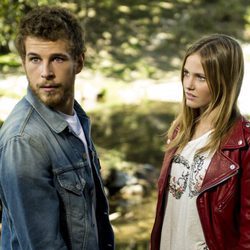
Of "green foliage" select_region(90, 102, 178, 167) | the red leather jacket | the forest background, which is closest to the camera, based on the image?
the red leather jacket

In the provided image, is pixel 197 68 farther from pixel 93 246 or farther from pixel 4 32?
pixel 4 32

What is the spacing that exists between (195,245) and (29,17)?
1291 millimetres

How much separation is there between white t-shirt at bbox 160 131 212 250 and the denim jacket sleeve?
2.69 ft

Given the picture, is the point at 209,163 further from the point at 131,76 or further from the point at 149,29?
the point at 149,29

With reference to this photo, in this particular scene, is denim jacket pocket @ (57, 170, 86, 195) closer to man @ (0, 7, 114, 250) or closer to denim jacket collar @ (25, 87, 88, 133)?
man @ (0, 7, 114, 250)


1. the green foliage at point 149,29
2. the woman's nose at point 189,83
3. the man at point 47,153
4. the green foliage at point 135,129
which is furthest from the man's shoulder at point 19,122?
the green foliage at point 149,29

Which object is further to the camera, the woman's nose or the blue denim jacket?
the woman's nose

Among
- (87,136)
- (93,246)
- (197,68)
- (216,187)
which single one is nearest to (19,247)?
(93,246)

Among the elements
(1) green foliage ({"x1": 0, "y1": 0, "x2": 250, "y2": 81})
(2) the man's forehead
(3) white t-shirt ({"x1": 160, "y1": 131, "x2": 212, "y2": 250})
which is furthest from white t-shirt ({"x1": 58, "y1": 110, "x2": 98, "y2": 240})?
(1) green foliage ({"x1": 0, "y1": 0, "x2": 250, "y2": 81})

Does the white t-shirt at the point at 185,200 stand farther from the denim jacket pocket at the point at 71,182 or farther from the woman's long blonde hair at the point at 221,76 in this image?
the denim jacket pocket at the point at 71,182

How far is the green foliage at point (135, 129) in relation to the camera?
9.06 metres

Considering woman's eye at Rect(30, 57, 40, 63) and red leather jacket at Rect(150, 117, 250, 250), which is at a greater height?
woman's eye at Rect(30, 57, 40, 63)

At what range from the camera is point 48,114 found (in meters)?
1.99

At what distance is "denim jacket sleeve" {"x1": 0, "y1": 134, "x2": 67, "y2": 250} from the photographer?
1813 mm
